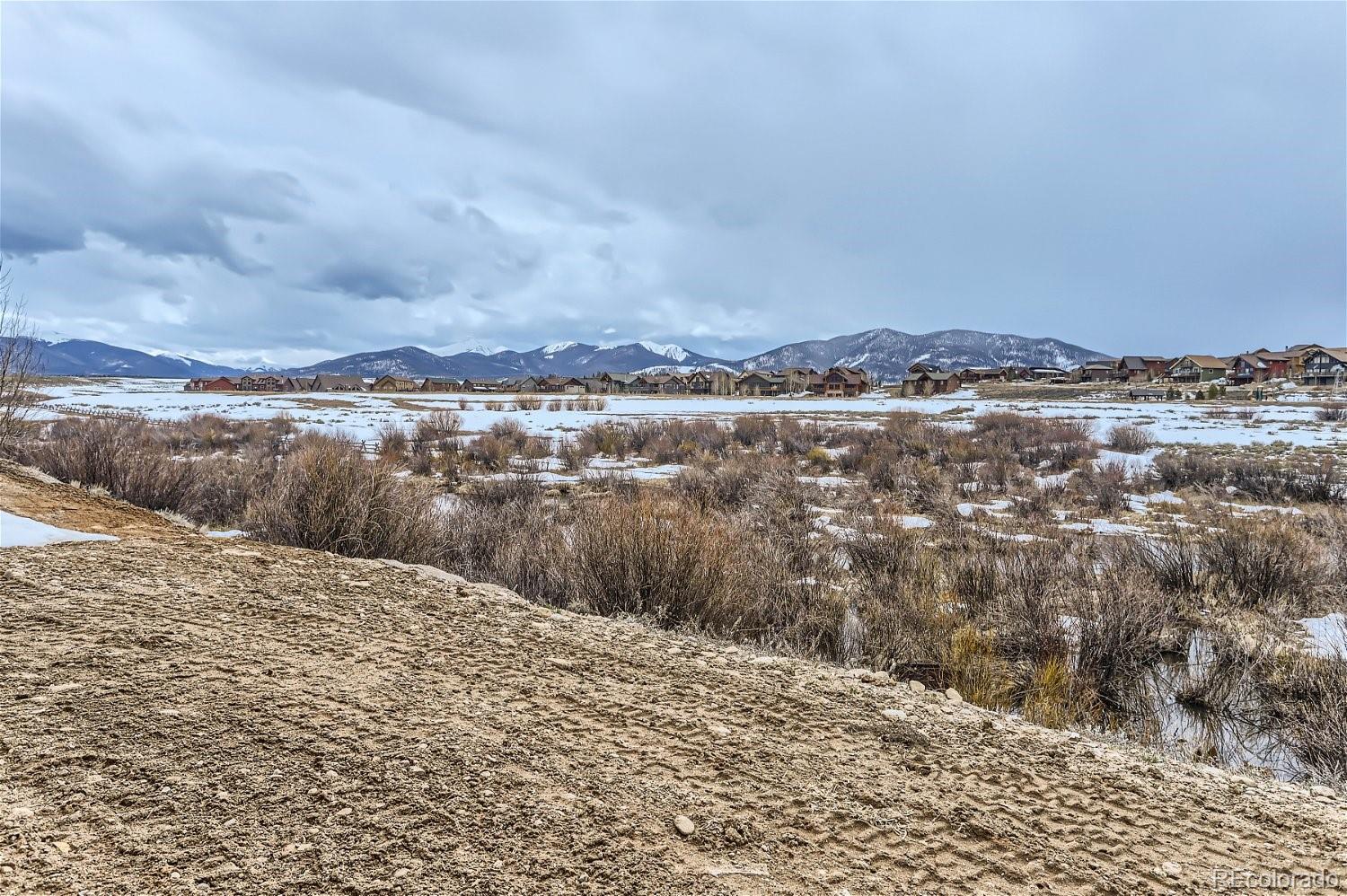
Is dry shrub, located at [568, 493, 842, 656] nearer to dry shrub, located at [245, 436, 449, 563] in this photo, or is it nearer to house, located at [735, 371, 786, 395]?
dry shrub, located at [245, 436, 449, 563]

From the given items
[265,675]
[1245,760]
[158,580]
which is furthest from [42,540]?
[1245,760]

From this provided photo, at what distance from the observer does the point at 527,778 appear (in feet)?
6.59

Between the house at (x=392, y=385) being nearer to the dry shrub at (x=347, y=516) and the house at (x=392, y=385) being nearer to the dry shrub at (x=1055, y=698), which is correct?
the dry shrub at (x=347, y=516)

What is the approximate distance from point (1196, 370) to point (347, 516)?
4536 inches

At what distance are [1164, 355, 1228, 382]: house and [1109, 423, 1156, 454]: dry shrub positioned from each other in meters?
84.0

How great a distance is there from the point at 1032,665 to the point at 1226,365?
11943cm

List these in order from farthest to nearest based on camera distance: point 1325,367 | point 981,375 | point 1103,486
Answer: point 981,375
point 1325,367
point 1103,486

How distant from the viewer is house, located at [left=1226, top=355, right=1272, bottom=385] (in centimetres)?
8431

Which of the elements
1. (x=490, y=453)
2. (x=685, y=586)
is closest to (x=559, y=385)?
(x=490, y=453)

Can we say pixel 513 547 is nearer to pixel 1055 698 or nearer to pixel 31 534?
pixel 31 534

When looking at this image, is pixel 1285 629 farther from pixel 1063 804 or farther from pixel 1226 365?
pixel 1226 365

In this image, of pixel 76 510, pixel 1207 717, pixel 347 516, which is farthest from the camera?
pixel 347 516

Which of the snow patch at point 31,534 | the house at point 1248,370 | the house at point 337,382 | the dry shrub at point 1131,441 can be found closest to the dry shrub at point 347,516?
the snow patch at point 31,534

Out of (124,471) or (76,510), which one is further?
(124,471)
